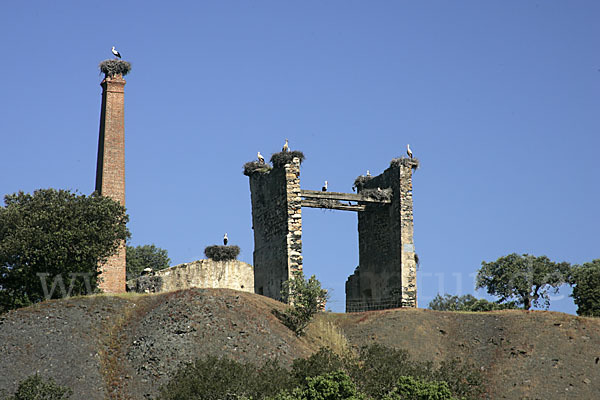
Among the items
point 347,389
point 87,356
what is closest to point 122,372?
point 87,356

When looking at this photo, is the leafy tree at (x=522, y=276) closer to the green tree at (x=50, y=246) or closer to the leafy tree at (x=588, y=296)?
the leafy tree at (x=588, y=296)

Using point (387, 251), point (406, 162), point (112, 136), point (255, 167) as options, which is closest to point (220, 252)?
point (255, 167)

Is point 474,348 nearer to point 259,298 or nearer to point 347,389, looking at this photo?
point 259,298

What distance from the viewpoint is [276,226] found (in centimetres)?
3984

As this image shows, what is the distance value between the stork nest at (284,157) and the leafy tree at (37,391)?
17315 millimetres

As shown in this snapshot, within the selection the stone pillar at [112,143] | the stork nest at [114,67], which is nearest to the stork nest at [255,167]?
the stone pillar at [112,143]

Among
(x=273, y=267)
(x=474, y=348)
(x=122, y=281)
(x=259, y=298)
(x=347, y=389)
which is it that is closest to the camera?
(x=347, y=389)

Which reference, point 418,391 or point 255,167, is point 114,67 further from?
point 418,391

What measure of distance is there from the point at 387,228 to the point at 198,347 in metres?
15.7

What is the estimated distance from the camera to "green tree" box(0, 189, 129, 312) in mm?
33750

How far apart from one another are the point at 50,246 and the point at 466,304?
3122 centimetres

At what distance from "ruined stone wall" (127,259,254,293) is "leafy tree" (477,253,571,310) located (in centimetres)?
1474

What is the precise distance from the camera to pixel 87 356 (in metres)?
27.5

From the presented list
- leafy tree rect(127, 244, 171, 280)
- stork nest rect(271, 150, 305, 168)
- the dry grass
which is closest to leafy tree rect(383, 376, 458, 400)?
the dry grass
